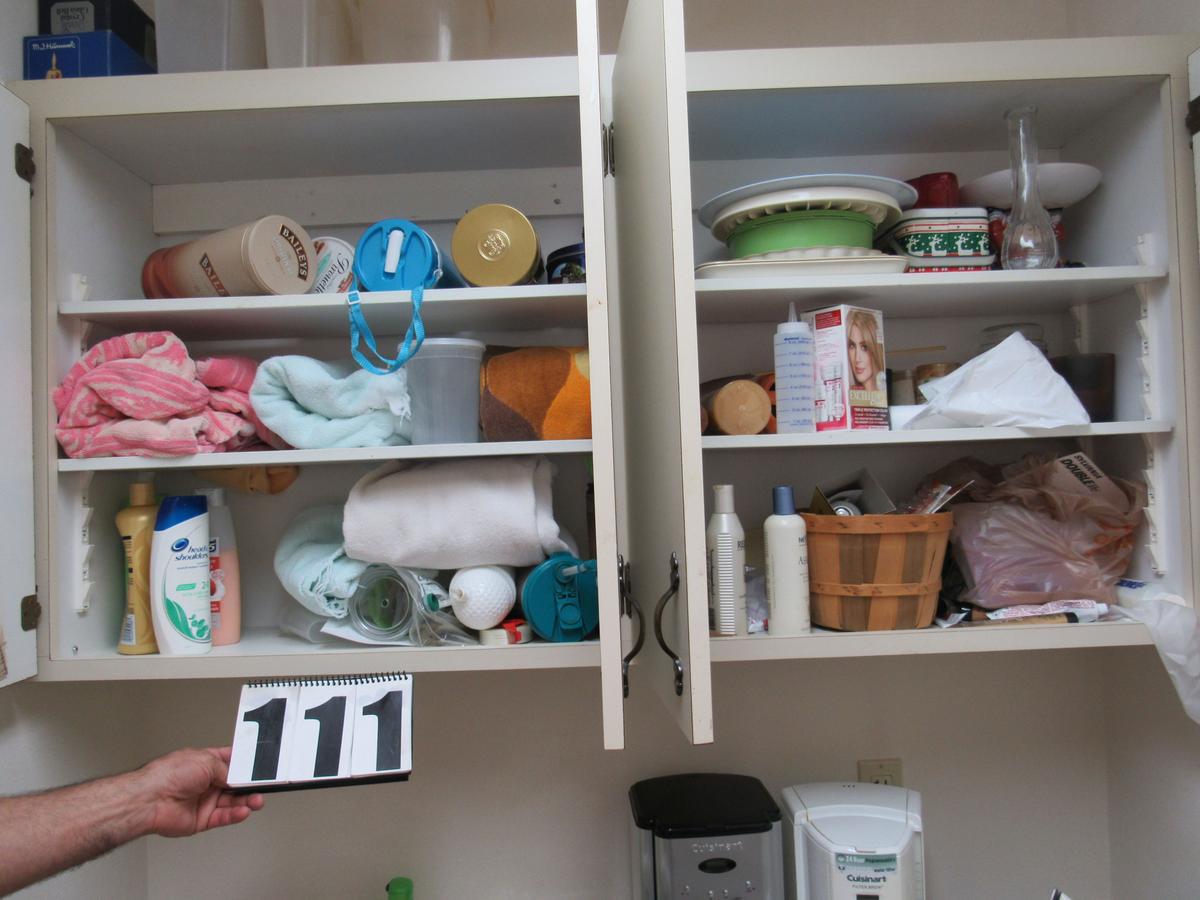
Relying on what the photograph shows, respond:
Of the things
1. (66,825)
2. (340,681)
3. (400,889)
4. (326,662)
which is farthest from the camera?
(400,889)

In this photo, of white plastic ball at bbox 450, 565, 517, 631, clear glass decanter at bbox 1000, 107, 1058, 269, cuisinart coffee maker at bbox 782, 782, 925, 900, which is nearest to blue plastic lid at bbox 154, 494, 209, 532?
white plastic ball at bbox 450, 565, 517, 631

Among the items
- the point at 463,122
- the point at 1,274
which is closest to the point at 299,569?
the point at 1,274

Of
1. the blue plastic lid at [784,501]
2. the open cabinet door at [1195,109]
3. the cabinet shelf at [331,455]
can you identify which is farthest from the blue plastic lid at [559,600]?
the open cabinet door at [1195,109]

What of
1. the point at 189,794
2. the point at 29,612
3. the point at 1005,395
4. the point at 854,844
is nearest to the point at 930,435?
the point at 1005,395

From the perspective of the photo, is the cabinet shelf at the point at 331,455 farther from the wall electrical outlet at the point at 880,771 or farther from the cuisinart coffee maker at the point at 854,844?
the wall electrical outlet at the point at 880,771

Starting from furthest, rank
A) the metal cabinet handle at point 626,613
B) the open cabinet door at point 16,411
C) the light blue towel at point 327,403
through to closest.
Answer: the light blue towel at point 327,403 < the open cabinet door at point 16,411 < the metal cabinet handle at point 626,613

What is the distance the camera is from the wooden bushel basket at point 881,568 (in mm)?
1114

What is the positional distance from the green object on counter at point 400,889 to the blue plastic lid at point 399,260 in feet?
3.18

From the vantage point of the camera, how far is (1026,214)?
121 centimetres

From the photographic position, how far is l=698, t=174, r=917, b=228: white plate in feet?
3.74

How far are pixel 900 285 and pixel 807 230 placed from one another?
15 cm

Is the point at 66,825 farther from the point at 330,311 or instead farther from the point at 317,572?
the point at 330,311

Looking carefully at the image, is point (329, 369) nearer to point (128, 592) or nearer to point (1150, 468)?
point (128, 592)

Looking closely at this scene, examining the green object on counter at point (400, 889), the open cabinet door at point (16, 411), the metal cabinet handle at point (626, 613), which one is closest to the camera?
the metal cabinet handle at point (626, 613)
